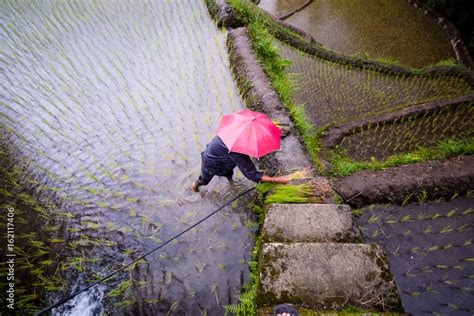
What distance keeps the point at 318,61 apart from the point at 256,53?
5.19 ft

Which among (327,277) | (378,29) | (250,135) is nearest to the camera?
(327,277)

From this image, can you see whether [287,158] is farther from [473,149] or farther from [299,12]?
[299,12]

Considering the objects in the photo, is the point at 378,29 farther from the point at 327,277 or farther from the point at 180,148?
the point at 327,277

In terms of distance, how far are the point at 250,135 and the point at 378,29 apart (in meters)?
6.42

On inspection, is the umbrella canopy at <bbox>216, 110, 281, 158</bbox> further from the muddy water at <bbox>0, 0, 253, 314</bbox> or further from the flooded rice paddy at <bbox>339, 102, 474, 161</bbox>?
the flooded rice paddy at <bbox>339, 102, 474, 161</bbox>

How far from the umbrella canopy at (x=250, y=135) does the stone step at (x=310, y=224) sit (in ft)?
1.92

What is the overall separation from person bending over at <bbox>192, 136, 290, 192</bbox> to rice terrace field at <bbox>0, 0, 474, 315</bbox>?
0.90ft

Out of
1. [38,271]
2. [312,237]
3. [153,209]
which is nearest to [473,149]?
[312,237]

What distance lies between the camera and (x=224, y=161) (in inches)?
95.0

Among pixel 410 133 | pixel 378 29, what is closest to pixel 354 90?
pixel 410 133

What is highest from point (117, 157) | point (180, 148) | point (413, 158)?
point (117, 157)

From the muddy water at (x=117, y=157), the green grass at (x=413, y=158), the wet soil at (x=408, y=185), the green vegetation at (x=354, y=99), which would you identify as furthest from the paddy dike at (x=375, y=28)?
the wet soil at (x=408, y=185)

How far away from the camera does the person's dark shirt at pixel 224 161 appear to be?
2.25m

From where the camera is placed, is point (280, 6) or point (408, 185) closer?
point (408, 185)
